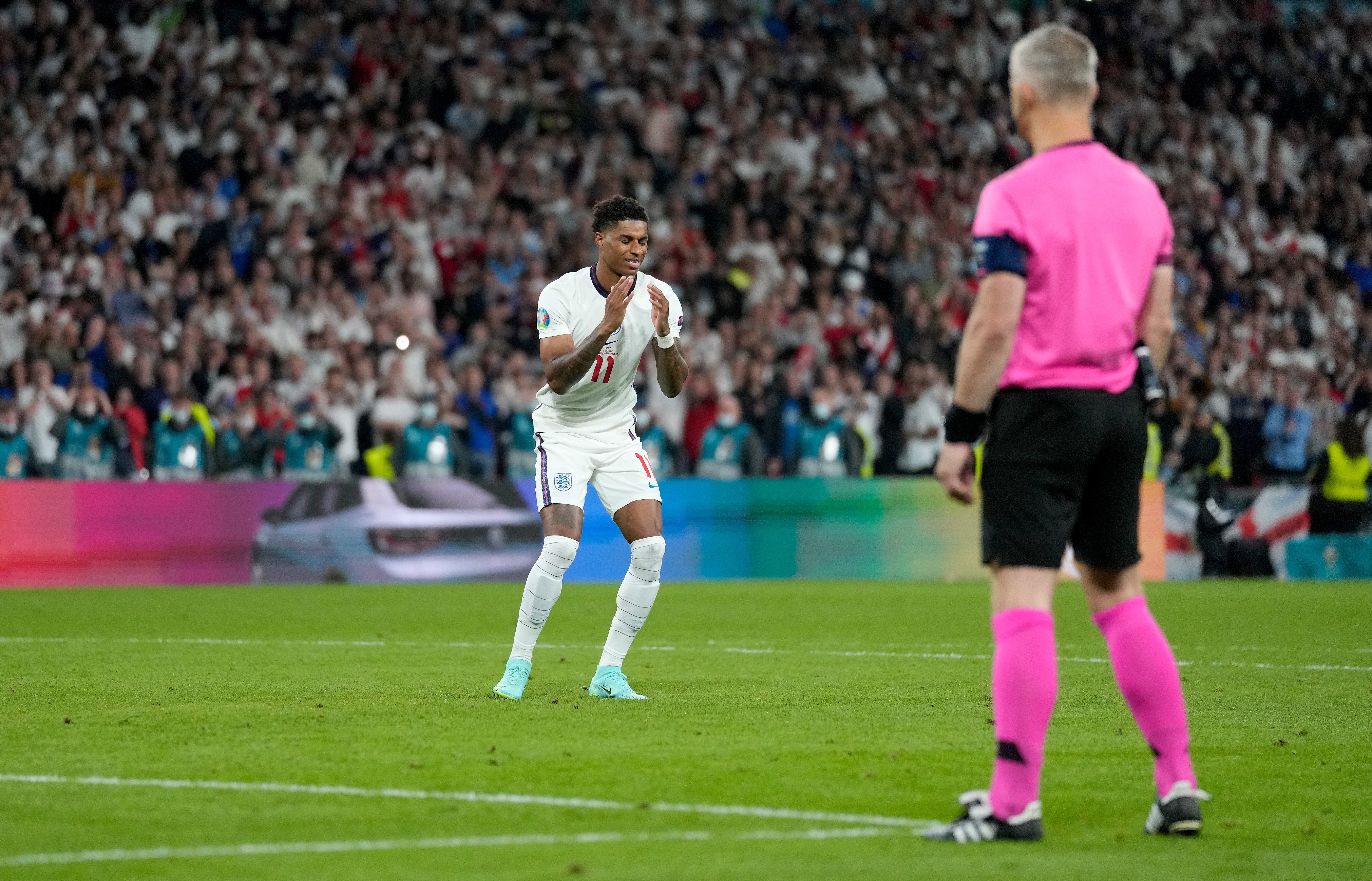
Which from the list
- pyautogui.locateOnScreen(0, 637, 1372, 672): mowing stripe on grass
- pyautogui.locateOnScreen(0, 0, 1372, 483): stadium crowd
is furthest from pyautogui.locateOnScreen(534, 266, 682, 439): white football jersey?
pyautogui.locateOnScreen(0, 0, 1372, 483): stadium crowd

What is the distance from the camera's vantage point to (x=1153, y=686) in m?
5.61

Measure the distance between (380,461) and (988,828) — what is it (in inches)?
597

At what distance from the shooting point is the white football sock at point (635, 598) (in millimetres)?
9188

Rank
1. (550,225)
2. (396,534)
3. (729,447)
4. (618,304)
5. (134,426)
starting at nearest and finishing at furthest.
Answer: (618,304)
(396,534)
(134,426)
(729,447)
(550,225)

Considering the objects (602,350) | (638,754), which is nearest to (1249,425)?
(602,350)

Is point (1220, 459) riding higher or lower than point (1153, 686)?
lower

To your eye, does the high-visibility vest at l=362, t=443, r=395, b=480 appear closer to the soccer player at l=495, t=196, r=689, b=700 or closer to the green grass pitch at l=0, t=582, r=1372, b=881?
the green grass pitch at l=0, t=582, r=1372, b=881

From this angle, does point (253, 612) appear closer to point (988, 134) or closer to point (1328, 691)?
point (1328, 691)

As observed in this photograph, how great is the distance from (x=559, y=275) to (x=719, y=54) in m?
6.04

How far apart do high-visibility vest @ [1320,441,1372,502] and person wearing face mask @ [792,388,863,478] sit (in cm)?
525

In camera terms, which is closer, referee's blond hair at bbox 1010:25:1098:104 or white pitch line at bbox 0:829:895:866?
white pitch line at bbox 0:829:895:866

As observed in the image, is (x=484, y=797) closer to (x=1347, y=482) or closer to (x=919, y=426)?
(x=919, y=426)

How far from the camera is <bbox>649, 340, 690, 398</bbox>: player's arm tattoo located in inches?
358

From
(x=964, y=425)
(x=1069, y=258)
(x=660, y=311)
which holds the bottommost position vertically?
(x=964, y=425)
